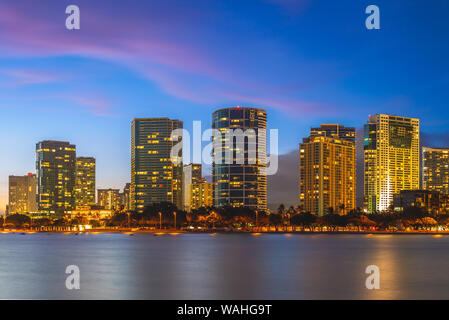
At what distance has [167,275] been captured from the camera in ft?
238

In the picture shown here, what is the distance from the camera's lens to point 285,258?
331ft

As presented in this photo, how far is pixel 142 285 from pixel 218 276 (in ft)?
42.5

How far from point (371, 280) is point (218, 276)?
60.0 feet

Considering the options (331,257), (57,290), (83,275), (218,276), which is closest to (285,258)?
(331,257)
